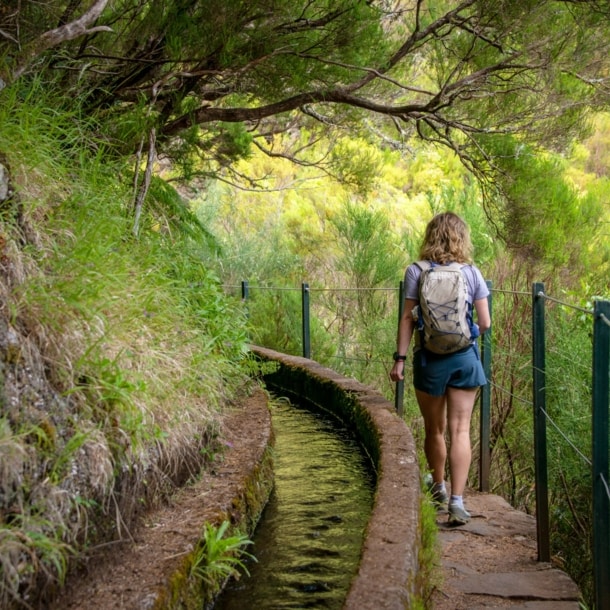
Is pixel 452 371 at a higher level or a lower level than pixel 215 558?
higher

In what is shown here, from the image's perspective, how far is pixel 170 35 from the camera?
4.81 meters

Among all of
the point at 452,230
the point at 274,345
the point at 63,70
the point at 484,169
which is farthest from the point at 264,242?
the point at 452,230

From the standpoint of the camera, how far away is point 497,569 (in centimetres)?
384

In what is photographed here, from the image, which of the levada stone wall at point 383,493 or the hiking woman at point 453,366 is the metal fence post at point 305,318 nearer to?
the levada stone wall at point 383,493

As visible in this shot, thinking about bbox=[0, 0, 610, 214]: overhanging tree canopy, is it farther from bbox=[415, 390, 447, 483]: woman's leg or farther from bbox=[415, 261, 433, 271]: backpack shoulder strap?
bbox=[415, 390, 447, 483]: woman's leg

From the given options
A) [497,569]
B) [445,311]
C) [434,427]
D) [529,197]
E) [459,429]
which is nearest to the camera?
[497,569]

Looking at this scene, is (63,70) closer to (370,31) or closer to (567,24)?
(370,31)

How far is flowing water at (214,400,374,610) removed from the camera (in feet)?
9.84

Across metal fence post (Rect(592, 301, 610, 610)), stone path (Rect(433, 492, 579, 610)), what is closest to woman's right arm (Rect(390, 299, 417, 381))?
stone path (Rect(433, 492, 579, 610))

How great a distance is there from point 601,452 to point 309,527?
1391 mm

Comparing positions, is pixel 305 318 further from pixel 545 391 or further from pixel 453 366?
pixel 453 366

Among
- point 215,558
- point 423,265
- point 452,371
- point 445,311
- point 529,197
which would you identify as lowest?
point 215,558

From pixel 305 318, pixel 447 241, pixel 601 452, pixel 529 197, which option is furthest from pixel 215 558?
pixel 305 318

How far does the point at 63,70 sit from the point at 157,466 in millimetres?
3152
